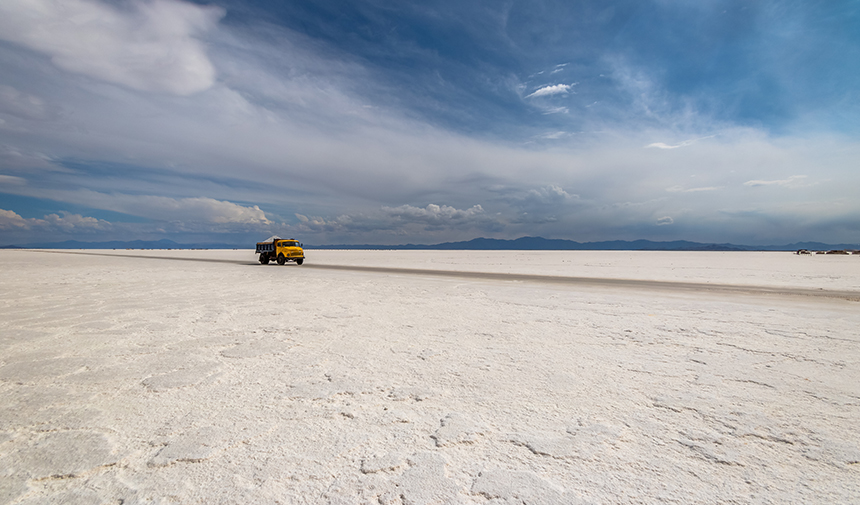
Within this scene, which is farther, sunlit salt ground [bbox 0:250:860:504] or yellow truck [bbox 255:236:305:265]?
yellow truck [bbox 255:236:305:265]

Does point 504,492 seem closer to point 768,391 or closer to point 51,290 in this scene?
point 768,391

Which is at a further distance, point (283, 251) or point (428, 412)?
point (283, 251)

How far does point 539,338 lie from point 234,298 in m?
8.96

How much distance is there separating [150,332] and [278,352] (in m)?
3.00

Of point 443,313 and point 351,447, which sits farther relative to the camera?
point 443,313

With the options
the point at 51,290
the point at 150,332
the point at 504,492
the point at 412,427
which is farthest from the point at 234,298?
the point at 504,492


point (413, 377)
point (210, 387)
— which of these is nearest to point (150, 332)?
point (210, 387)

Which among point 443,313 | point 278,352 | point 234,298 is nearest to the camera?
point 278,352

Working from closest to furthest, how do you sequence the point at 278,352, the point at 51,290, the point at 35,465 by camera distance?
the point at 35,465 → the point at 278,352 → the point at 51,290

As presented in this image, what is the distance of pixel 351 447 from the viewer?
112 inches

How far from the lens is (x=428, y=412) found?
348 cm

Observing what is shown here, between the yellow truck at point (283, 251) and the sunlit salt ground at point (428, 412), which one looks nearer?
the sunlit salt ground at point (428, 412)

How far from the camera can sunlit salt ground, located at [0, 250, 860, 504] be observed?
7.93 feet

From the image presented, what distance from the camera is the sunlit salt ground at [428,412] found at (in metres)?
2.42
